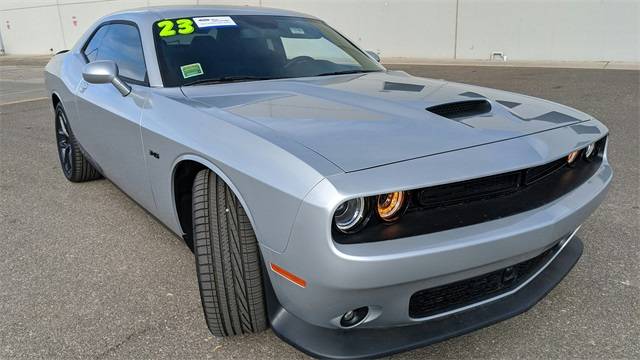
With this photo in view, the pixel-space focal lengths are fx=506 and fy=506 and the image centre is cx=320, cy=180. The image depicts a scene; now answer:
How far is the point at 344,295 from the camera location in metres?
1.64

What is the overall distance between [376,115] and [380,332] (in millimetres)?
864

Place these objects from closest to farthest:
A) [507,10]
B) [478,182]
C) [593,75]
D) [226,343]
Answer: [478,182], [226,343], [593,75], [507,10]

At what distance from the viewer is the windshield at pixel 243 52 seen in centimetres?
281

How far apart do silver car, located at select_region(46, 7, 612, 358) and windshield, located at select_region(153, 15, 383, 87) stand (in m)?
0.02

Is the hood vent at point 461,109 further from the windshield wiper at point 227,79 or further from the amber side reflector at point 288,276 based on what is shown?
the windshield wiper at point 227,79

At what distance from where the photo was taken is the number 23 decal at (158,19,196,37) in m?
2.96

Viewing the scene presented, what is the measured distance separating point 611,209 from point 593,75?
855 centimetres

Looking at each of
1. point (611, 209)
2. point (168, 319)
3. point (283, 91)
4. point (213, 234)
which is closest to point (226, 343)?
point (168, 319)

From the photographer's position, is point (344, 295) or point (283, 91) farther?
point (283, 91)

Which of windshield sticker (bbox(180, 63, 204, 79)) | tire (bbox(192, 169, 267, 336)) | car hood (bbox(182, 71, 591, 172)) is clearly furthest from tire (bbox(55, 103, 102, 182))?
tire (bbox(192, 169, 267, 336))

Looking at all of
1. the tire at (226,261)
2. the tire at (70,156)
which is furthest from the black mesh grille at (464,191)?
the tire at (70,156)

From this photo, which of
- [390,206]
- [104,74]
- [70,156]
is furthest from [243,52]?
[70,156]

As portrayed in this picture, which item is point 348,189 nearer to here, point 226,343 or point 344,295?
point 344,295

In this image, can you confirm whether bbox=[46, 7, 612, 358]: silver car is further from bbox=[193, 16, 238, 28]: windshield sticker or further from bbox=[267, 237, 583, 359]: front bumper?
bbox=[193, 16, 238, 28]: windshield sticker
